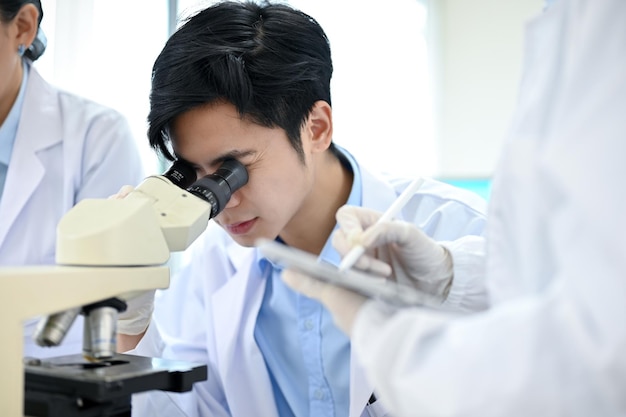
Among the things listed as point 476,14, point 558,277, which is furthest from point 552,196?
point 476,14

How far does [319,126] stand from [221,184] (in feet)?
1.36

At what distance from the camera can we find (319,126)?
5.45ft

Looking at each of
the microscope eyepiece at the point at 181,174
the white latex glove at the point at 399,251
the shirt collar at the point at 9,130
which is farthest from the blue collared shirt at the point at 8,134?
the white latex glove at the point at 399,251

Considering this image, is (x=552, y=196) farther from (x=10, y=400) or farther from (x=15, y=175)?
(x=15, y=175)

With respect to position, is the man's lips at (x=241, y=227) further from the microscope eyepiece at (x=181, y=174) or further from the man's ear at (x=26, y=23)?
the man's ear at (x=26, y=23)

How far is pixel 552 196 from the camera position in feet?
2.37

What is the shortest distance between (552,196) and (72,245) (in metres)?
0.65

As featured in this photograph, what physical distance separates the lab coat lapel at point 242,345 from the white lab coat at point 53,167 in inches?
15.3

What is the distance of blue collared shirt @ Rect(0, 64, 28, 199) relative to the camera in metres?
1.86

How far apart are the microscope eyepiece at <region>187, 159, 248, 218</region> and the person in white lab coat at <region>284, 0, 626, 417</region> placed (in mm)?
530

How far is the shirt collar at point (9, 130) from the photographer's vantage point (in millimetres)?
1861

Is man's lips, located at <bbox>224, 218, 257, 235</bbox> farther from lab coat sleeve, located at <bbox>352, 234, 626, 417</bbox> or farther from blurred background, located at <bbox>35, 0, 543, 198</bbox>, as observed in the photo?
blurred background, located at <bbox>35, 0, 543, 198</bbox>

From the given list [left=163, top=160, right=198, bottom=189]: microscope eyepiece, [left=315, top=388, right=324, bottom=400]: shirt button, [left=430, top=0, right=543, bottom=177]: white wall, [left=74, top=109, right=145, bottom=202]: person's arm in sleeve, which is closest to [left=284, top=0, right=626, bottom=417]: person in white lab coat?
[left=163, top=160, right=198, bottom=189]: microscope eyepiece

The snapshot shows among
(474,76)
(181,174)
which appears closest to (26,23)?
(181,174)
